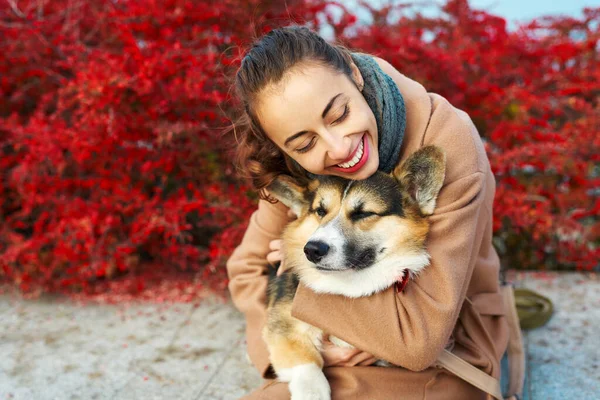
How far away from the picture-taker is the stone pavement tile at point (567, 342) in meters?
3.00

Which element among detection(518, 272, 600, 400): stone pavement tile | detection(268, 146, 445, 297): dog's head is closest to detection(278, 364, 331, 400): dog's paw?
detection(268, 146, 445, 297): dog's head

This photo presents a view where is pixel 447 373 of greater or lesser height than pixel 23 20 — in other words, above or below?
below

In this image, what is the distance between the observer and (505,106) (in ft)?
15.1

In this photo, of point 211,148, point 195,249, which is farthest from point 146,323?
point 211,148

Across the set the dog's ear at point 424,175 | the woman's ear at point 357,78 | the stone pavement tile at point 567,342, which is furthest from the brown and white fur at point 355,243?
the stone pavement tile at point 567,342

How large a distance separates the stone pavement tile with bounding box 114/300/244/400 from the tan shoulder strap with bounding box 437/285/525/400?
1352 mm

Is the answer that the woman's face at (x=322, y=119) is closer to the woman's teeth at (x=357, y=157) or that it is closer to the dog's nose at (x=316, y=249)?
the woman's teeth at (x=357, y=157)

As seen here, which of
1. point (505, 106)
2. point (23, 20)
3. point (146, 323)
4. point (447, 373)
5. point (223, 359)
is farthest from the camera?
point (505, 106)

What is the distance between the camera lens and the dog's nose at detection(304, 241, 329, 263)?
7.22 ft

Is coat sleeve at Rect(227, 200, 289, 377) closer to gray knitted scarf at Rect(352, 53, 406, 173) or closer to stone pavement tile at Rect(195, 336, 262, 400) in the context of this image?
stone pavement tile at Rect(195, 336, 262, 400)

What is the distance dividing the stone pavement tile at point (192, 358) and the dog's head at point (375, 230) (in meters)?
1.21

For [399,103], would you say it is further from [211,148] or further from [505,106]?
[505,106]

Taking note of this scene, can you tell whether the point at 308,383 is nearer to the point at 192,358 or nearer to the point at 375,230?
the point at 375,230

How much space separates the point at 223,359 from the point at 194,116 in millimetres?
1758
